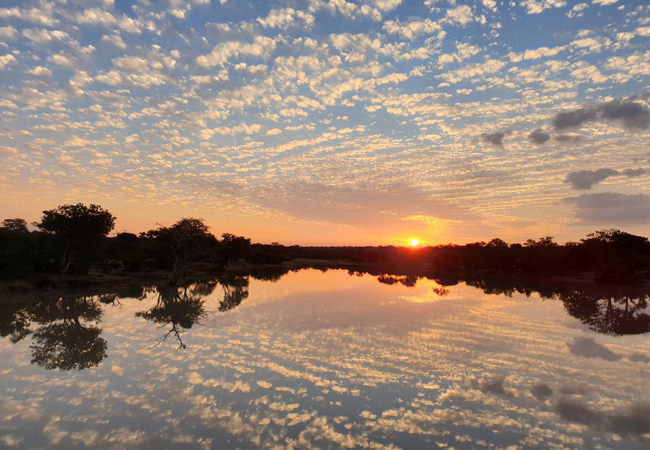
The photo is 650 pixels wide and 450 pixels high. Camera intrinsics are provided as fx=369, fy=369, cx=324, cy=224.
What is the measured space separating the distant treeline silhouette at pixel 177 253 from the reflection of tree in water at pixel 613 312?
24580 mm

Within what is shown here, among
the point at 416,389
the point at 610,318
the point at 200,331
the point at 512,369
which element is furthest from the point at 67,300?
the point at 610,318

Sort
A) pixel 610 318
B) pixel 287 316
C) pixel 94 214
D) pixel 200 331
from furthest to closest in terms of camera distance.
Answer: pixel 94 214
pixel 610 318
pixel 287 316
pixel 200 331

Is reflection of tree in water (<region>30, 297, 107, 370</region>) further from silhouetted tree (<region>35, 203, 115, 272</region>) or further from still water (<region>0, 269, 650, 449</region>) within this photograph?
silhouetted tree (<region>35, 203, 115, 272</region>)

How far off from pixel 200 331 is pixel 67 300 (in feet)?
60.6

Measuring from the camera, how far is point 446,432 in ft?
30.6

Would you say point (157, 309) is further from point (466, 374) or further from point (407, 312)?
point (466, 374)

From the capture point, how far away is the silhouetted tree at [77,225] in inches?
1775

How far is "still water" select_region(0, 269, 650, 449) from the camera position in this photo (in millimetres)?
9133

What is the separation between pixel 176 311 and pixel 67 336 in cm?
877

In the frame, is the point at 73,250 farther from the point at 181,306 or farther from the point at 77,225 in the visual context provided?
the point at 181,306

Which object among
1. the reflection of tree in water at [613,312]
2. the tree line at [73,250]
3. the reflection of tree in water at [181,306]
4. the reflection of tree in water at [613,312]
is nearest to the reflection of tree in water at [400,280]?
the reflection of tree in water at [613,312]

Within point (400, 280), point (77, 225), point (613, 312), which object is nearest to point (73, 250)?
point (77, 225)

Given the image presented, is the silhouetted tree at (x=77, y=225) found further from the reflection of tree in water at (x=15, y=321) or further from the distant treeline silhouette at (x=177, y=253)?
the reflection of tree in water at (x=15, y=321)

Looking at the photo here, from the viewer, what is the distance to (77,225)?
46.0 metres
